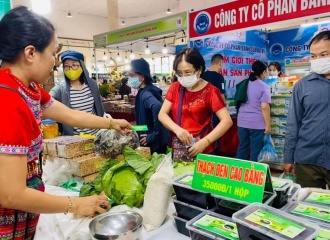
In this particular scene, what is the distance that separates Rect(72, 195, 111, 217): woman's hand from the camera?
106cm

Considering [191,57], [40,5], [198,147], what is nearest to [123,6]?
[40,5]

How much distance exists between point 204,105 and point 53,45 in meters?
1.24

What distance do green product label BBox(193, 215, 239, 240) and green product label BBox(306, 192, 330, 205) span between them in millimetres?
385

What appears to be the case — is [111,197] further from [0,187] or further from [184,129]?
[184,129]

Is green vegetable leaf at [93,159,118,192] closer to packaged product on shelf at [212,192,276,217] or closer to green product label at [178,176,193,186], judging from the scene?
green product label at [178,176,193,186]

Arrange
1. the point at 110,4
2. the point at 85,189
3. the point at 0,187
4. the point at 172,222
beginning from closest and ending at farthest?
the point at 0,187 < the point at 172,222 < the point at 85,189 < the point at 110,4

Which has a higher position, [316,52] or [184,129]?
[316,52]

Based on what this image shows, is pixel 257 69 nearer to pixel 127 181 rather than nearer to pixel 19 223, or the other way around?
pixel 127 181

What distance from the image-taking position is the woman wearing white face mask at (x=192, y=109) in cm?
200

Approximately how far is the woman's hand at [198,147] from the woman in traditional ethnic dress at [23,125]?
882 millimetres

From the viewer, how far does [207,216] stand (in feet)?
3.57

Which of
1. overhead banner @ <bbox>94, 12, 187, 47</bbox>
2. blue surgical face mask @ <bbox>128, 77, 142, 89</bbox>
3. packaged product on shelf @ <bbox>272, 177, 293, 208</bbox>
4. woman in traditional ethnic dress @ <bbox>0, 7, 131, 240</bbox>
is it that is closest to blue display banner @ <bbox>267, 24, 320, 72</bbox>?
overhead banner @ <bbox>94, 12, 187, 47</bbox>

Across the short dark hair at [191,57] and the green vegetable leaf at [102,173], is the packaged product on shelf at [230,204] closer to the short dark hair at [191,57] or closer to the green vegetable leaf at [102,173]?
the green vegetable leaf at [102,173]

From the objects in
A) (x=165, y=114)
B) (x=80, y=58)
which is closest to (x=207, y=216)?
(x=165, y=114)
